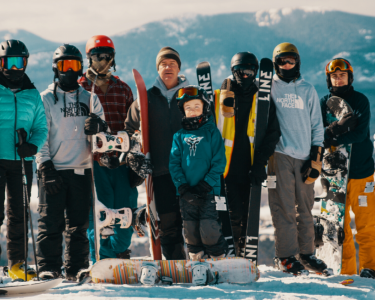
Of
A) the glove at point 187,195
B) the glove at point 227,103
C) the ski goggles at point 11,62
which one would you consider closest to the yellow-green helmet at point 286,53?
the glove at point 227,103

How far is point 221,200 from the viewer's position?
3.87 meters

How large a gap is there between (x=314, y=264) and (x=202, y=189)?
158cm

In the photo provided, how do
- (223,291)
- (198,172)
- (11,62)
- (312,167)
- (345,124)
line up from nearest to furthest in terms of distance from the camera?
(223,291) < (198,172) < (11,62) < (312,167) < (345,124)

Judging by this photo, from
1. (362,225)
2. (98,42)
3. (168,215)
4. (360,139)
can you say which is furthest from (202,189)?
(362,225)

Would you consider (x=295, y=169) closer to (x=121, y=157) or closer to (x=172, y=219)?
(x=172, y=219)

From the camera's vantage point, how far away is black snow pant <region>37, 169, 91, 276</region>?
12.2 feet

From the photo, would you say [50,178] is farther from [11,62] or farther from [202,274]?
[202,274]

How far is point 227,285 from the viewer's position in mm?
3217

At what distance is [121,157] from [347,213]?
2709 mm

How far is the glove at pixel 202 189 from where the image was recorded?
11.5 ft

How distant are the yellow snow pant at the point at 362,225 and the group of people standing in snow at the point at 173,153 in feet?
0.04

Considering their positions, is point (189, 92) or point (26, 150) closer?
point (26, 150)

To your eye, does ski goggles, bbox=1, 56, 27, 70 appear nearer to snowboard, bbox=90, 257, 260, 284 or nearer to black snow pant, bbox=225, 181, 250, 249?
snowboard, bbox=90, 257, 260, 284

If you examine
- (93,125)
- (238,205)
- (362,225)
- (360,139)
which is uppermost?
(93,125)
